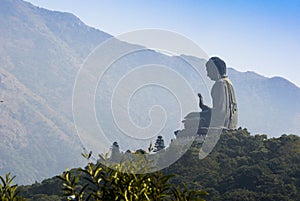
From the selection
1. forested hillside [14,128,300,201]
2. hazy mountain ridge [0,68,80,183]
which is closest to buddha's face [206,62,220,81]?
forested hillside [14,128,300,201]

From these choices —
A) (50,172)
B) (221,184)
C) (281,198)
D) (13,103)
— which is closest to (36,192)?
(221,184)

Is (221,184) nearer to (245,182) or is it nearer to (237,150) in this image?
(245,182)

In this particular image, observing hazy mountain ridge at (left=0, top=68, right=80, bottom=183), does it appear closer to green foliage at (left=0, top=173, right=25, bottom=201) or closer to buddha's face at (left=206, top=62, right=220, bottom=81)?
buddha's face at (left=206, top=62, right=220, bottom=81)

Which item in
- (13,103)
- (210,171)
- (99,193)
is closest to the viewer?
(99,193)

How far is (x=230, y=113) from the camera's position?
147 feet

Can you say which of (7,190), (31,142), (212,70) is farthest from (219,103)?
(31,142)

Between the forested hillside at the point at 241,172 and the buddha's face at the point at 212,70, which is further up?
the buddha's face at the point at 212,70

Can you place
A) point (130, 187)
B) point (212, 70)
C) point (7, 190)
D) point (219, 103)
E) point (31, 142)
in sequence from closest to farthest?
point (130, 187) < point (7, 190) < point (219, 103) < point (212, 70) < point (31, 142)

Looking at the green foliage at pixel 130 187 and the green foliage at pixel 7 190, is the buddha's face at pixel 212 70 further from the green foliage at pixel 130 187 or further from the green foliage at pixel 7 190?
the green foliage at pixel 130 187

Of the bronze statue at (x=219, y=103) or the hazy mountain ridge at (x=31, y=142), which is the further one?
the hazy mountain ridge at (x=31, y=142)

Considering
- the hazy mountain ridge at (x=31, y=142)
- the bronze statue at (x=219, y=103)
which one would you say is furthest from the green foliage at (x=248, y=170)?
the hazy mountain ridge at (x=31, y=142)

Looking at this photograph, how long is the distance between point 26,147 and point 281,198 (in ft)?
505

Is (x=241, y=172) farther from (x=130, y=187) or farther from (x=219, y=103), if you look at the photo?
(x=130, y=187)

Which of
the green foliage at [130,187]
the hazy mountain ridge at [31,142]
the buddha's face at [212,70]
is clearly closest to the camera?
the green foliage at [130,187]
